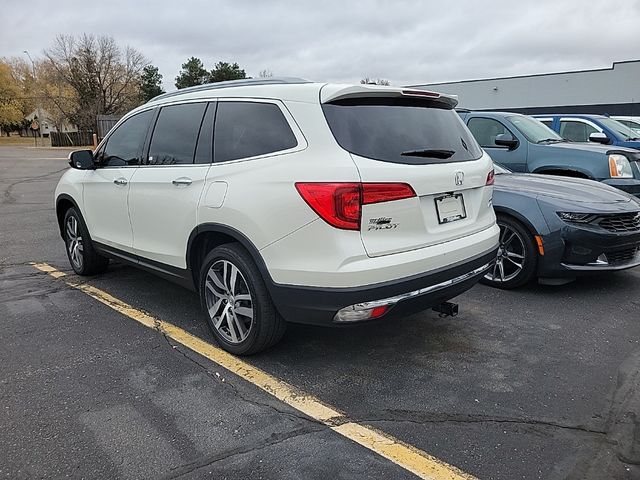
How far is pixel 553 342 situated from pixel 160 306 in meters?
3.33

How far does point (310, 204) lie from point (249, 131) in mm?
866

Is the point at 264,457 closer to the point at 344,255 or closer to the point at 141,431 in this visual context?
the point at 141,431

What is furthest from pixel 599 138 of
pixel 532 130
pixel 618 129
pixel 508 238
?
pixel 508 238

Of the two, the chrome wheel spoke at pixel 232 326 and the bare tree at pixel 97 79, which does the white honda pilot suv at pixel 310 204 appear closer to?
the chrome wheel spoke at pixel 232 326

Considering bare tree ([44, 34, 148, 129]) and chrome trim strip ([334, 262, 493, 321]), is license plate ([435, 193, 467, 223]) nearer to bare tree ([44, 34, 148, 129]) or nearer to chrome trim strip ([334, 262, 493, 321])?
chrome trim strip ([334, 262, 493, 321])

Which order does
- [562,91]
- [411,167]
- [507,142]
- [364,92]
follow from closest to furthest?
1. [411,167]
2. [364,92]
3. [507,142]
4. [562,91]

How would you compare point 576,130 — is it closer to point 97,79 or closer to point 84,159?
point 84,159

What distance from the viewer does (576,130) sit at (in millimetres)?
10594

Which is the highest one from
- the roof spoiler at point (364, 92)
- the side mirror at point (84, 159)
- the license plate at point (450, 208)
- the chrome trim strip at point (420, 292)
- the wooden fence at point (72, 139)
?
the wooden fence at point (72, 139)

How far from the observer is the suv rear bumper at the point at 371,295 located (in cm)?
292

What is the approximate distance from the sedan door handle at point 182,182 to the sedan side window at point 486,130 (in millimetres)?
5387

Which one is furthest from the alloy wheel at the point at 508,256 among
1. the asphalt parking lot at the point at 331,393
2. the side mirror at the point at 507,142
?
the side mirror at the point at 507,142

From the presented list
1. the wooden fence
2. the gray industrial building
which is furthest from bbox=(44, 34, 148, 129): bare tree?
the gray industrial building

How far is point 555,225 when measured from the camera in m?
4.77
